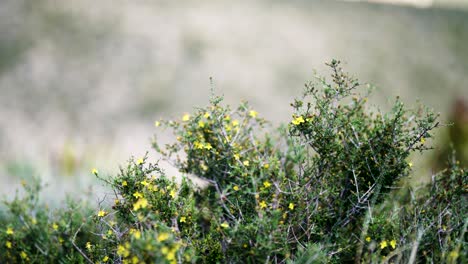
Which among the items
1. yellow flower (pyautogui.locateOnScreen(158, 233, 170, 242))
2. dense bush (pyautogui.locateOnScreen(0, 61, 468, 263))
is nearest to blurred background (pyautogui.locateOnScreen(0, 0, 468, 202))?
dense bush (pyautogui.locateOnScreen(0, 61, 468, 263))

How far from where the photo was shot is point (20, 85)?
564cm

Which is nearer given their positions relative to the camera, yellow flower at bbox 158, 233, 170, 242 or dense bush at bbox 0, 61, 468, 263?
yellow flower at bbox 158, 233, 170, 242

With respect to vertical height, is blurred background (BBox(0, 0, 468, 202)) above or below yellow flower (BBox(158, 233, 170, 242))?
above

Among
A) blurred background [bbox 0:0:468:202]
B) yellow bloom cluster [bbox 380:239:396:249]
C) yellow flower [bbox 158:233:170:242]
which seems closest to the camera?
yellow flower [bbox 158:233:170:242]

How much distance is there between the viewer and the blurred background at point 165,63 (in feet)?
18.5

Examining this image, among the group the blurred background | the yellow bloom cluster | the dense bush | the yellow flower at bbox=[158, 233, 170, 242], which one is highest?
the blurred background

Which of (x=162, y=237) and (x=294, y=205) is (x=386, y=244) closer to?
(x=294, y=205)

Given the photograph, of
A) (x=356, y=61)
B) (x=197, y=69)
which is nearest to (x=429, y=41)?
(x=356, y=61)

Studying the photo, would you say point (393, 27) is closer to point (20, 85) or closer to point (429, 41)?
point (429, 41)

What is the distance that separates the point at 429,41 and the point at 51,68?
460cm

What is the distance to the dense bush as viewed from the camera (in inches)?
101

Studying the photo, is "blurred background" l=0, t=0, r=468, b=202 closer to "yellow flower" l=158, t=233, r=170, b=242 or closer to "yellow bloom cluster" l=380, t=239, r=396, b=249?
"yellow bloom cluster" l=380, t=239, r=396, b=249

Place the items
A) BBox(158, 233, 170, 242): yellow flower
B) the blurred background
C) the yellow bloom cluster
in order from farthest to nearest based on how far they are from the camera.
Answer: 1. the blurred background
2. the yellow bloom cluster
3. BBox(158, 233, 170, 242): yellow flower

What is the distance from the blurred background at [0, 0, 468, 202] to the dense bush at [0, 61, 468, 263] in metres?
2.24
